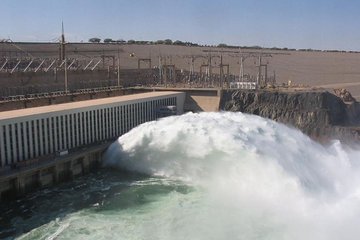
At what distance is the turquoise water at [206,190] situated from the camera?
2188 cm

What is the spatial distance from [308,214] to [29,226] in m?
13.9

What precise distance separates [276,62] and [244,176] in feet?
221

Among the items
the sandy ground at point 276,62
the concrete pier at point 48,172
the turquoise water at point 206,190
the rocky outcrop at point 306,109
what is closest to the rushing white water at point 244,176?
the turquoise water at point 206,190

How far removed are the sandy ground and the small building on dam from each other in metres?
30.8

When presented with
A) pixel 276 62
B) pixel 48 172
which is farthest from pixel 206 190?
pixel 276 62

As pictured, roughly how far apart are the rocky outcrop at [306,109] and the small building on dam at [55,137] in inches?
455

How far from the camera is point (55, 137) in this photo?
31.6 m

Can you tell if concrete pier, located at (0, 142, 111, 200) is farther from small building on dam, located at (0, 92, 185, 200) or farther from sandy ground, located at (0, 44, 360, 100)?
sandy ground, located at (0, 44, 360, 100)

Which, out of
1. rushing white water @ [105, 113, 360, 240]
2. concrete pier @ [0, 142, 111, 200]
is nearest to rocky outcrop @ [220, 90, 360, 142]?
rushing white water @ [105, 113, 360, 240]

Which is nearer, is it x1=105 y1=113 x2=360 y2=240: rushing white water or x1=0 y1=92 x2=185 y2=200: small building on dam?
x1=105 y1=113 x2=360 y2=240: rushing white water

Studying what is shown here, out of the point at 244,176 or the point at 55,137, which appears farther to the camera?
the point at 55,137

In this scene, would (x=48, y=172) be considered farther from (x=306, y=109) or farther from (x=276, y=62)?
(x=276, y=62)

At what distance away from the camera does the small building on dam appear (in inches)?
1093

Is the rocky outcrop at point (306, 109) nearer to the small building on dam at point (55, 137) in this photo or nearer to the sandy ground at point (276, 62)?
the small building on dam at point (55, 137)
